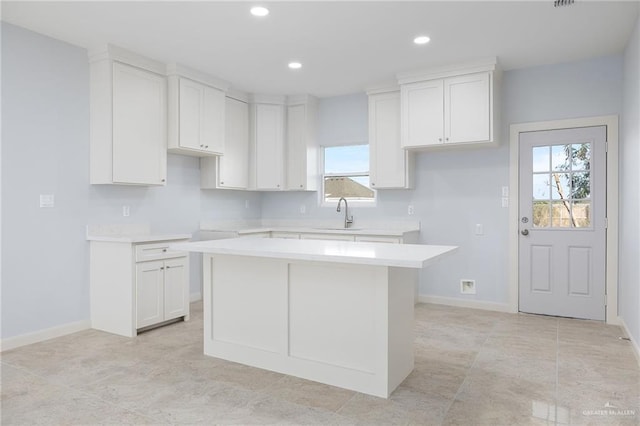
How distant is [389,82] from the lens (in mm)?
4988

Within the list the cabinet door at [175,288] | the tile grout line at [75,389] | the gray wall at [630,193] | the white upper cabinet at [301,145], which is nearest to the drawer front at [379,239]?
the white upper cabinet at [301,145]

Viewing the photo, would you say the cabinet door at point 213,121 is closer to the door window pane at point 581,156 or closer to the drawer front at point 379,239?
the drawer front at point 379,239

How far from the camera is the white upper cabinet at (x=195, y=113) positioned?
174 inches

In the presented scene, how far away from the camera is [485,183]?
4750mm

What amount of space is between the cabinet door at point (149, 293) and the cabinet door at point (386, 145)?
8.68ft

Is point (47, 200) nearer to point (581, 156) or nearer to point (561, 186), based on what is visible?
point (561, 186)

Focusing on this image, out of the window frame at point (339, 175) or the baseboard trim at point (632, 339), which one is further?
the window frame at point (339, 175)

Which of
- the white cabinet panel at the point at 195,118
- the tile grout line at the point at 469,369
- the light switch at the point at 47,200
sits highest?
the white cabinet panel at the point at 195,118

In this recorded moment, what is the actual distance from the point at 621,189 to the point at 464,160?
1.52 metres

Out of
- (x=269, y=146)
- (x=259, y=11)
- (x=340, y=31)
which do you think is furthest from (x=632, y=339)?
(x=269, y=146)

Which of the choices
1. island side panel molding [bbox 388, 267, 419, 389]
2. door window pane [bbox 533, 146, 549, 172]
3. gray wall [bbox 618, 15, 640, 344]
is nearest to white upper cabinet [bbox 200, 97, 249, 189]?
island side panel molding [bbox 388, 267, 419, 389]

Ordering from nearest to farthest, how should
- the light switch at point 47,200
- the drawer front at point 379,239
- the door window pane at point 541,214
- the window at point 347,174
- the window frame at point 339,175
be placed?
the light switch at point 47,200, the door window pane at point 541,214, the drawer front at point 379,239, the window frame at point 339,175, the window at point 347,174

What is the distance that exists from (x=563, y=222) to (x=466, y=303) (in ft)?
4.42

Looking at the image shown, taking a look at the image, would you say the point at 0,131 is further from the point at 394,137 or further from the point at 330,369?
the point at 394,137
